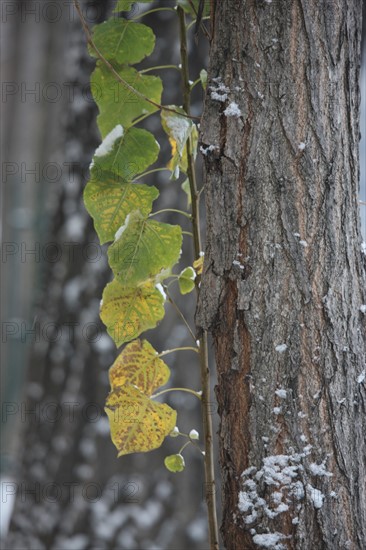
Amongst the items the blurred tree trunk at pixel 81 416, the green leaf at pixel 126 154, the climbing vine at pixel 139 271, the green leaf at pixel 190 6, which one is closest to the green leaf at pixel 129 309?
the climbing vine at pixel 139 271

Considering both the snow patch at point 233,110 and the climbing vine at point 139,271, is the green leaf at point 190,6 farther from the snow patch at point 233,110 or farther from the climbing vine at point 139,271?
the snow patch at point 233,110

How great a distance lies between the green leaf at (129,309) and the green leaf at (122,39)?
31cm

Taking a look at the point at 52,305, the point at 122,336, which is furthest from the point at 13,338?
the point at 122,336

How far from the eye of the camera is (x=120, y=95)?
79 centimetres

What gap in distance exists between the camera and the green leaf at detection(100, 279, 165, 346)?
701 mm

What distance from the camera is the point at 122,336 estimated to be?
2.29ft

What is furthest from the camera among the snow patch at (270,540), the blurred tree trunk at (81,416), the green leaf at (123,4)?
the blurred tree trunk at (81,416)

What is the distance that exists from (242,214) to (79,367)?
96 cm

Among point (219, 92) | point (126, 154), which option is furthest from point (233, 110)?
point (126, 154)

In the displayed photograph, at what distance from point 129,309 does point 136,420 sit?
0.13 meters

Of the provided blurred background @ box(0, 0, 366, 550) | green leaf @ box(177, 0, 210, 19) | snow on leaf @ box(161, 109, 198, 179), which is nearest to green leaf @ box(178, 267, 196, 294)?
snow on leaf @ box(161, 109, 198, 179)

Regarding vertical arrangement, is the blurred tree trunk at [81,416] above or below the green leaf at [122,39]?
below

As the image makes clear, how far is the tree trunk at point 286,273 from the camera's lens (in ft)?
1.91

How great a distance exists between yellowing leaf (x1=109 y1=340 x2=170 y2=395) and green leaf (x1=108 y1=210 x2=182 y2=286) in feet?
0.27
